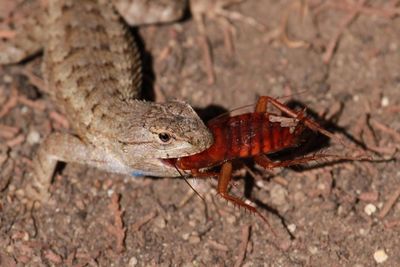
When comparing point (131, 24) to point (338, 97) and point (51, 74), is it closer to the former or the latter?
point (51, 74)

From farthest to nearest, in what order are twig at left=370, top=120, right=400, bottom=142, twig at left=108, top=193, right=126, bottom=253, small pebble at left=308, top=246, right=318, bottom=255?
1. twig at left=370, top=120, right=400, bottom=142
2. twig at left=108, top=193, right=126, bottom=253
3. small pebble at left=308, top=246, right=318, bottom=255

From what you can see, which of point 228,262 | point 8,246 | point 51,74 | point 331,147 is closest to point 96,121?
point 51,74

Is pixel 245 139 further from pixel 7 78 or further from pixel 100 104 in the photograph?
pixel 7 78

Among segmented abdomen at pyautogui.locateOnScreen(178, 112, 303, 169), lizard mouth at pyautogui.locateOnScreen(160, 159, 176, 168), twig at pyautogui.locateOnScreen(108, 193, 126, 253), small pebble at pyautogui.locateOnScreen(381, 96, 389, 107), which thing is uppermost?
segmented abdomen at pyautogui.locateOnScreen(178, 112, 303, 169)

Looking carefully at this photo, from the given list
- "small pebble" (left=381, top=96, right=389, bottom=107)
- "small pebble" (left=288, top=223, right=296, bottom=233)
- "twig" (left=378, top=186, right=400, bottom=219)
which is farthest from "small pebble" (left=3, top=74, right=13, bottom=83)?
"twig" (left=378, top=186, right=400, bottom=219)

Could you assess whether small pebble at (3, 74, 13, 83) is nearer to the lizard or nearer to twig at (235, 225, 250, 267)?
the lizard

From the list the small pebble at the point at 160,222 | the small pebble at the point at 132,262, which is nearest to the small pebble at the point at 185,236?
the small pebble at the point at 160,222

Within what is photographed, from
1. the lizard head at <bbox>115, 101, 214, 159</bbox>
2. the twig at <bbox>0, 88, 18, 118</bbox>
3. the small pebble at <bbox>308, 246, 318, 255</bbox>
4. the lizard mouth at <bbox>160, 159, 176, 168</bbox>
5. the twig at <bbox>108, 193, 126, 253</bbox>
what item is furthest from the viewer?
the twig at <bbox>0, 88, 18, 118</bbox>

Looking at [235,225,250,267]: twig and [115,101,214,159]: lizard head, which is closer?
[115,101,214,159]: lizard head
